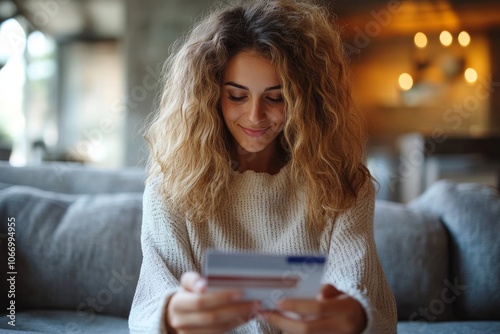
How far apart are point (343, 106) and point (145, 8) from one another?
4647 mm

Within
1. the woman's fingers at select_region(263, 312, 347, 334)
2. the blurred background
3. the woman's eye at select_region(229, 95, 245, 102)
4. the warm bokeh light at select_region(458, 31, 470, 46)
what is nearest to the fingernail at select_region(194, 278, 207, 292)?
the woman's fingers at select_region(263, 312, 347, 334)

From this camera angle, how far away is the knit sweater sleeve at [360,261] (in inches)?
51.8

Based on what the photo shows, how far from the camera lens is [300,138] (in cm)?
147

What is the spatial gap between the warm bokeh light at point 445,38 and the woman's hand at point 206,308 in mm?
6990

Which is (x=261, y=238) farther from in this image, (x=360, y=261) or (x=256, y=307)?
(x=256, y=307)

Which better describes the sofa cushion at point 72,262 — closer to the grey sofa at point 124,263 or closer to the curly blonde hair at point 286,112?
the grey sofa at point 124,263

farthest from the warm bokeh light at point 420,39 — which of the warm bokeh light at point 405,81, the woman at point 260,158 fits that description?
the woman at point 260,158

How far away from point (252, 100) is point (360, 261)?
0.47 meters

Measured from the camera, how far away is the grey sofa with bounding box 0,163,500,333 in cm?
197

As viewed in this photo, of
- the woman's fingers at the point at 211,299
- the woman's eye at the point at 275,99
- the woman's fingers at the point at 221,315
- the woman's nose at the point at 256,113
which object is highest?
the woman's eye at the point at 275,99

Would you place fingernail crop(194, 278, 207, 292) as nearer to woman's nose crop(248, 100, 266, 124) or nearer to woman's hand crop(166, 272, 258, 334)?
woman's hand crop(166, 272, 258, 334)

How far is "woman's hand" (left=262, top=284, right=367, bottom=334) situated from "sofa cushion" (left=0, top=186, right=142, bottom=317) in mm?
1022

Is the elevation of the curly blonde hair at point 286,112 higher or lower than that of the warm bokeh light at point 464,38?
lower

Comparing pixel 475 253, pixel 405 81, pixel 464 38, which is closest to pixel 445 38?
pixel 464 38
